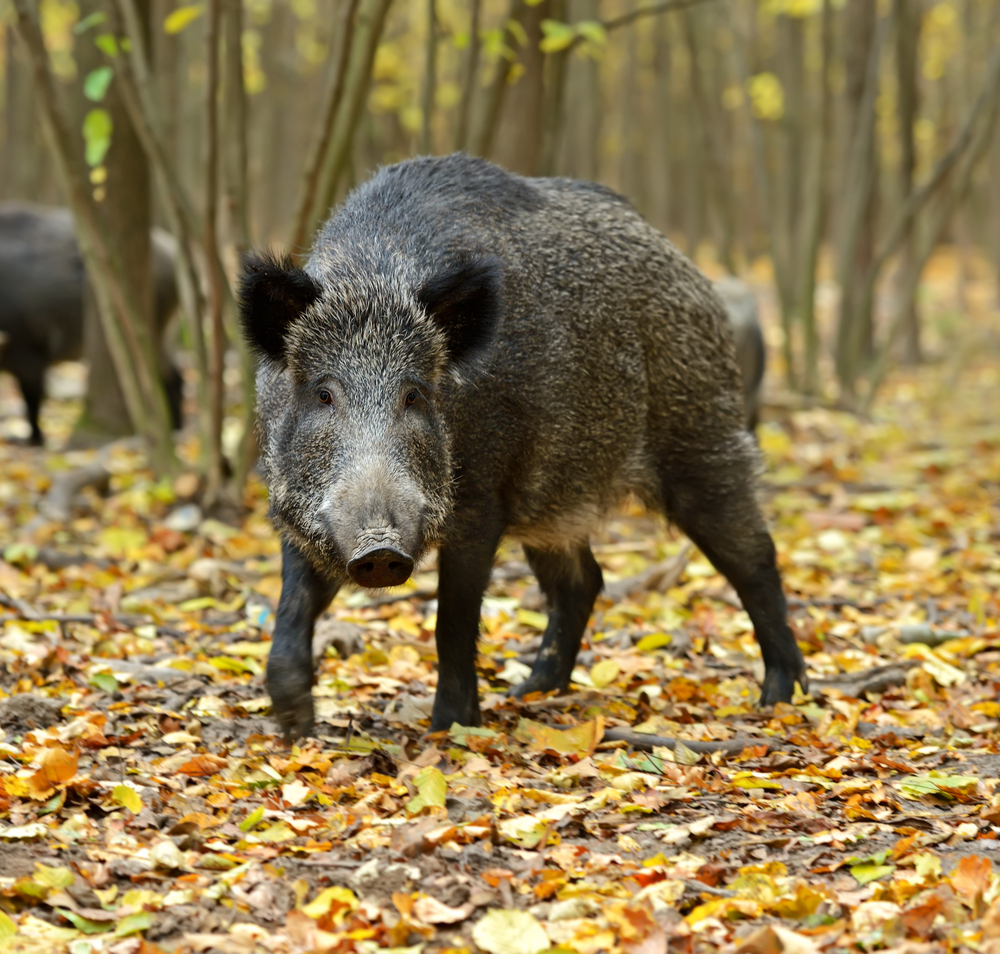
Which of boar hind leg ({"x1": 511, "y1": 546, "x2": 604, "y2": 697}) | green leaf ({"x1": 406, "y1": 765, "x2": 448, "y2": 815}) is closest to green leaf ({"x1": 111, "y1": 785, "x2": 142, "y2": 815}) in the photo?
green leaf ({"x1": 406, "y1": 765, "x2": 448, "y2": 815})

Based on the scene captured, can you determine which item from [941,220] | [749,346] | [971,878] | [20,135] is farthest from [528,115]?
[20,135]

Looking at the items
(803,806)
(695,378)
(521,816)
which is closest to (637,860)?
(521,816)

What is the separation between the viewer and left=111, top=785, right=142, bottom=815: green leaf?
3.47 meters

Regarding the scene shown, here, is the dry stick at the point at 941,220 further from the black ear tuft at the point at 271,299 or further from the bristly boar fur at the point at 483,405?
the black ear tuft at the point at 271,299

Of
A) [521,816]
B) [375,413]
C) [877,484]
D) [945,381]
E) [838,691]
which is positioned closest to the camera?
[521,816]

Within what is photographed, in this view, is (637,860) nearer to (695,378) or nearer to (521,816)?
(521,816)

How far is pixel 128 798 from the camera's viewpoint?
137 inches

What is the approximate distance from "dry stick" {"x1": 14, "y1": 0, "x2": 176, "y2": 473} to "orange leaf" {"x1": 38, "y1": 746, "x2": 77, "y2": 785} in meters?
4.37

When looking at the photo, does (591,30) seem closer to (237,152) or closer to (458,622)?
(237,152)

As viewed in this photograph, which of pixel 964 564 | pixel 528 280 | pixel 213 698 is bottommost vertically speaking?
pixel 964 564

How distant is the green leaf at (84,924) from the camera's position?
2850mm

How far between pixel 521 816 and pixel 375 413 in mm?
1266

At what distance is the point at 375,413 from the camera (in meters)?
3.86

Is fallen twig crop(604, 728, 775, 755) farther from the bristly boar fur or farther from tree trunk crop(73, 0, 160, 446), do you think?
tree trunk crop(73, 0, 160, 446)
